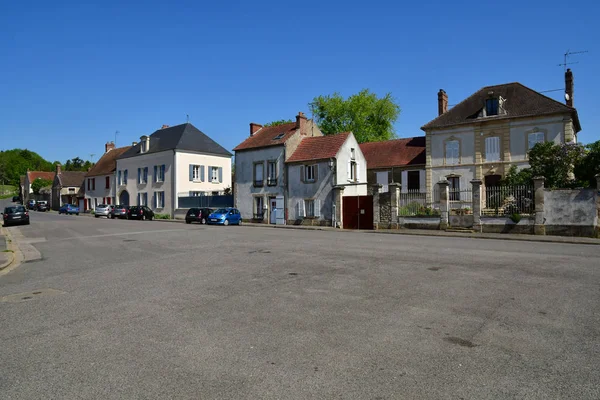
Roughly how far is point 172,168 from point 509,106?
101ft

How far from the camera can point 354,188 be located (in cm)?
3322

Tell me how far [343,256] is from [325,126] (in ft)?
156

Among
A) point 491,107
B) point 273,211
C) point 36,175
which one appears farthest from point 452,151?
point 36,175

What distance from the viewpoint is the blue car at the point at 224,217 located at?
31.7 metres

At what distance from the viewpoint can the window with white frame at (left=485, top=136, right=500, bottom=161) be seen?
110 ft

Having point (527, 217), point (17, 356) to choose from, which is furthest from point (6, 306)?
point (527, 217)

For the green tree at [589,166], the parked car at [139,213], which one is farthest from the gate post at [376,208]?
the parked car at [139,213]

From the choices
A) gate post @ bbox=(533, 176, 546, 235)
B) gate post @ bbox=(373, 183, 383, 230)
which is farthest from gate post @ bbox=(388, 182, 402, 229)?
gate post @ bbox=(533, 176, 546, 235)

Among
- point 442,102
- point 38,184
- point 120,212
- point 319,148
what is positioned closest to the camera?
point 319,148

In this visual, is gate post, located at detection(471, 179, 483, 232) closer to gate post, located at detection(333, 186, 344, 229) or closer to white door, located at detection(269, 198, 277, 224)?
gate post, located at detection(333, 186, 344, 229)

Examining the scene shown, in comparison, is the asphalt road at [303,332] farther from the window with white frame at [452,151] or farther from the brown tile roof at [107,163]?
the brown tile roof at [107,163]

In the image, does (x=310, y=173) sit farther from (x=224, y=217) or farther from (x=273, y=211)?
(x=224, y=217)

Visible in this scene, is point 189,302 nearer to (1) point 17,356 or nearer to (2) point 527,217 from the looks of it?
(1) point 17,356

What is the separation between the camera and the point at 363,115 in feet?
183
